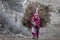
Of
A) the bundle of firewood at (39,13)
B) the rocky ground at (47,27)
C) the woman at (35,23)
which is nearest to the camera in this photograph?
the woman at (35,23)

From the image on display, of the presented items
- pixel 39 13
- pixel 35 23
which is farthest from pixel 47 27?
pixel 35 23

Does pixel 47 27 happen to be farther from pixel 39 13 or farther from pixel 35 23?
pixel 35 23

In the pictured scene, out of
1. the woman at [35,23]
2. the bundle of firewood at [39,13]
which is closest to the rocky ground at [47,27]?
the bundle of firewood at [39,13]

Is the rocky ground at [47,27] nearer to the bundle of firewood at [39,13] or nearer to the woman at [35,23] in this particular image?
the bundle of firewood at [39,13]

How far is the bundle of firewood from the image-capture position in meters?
6.20

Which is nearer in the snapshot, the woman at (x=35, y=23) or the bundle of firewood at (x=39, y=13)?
the woman at (x=35, y=23)

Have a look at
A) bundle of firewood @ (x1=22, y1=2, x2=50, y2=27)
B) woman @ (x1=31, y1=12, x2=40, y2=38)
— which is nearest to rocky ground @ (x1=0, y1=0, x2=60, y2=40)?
bundle of firewood @ (x1=22, y1=2, x2=50, y2=27)

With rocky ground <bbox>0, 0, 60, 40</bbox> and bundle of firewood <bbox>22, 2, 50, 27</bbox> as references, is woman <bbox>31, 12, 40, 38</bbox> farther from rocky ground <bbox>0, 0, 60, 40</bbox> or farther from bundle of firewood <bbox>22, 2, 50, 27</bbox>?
rocky ground <bbox>0, 0, 60, 40</bbox>

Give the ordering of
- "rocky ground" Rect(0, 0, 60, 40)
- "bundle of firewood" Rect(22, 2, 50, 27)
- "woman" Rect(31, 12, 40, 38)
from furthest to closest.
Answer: "rocky ground" Rect(0, 0, 60, 40) → "bundle of firewood" Rect(22, 2, 50, 27) → "woman" Rect(31, 12, 40, 38)

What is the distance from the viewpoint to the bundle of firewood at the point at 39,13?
6198 millimetres

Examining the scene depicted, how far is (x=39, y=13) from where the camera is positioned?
623cm

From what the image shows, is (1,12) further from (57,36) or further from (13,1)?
(57,36)

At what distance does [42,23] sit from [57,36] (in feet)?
1.83

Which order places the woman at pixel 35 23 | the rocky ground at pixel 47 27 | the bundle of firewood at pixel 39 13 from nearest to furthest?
the woman at pixel 35 23
the bundle of firewood at pixel 39 13
the rocky ground at pixel 47 27
